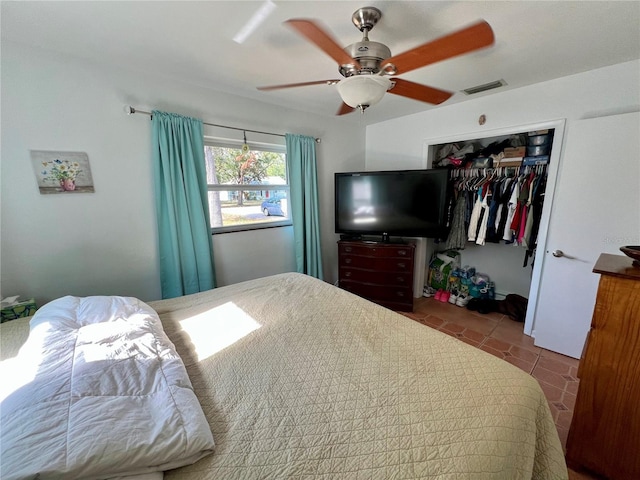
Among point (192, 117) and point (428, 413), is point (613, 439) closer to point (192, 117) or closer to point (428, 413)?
point (428, 413)

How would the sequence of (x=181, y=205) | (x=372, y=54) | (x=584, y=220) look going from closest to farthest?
(x=372, y=54)
(x=584, y=220)
(x=181, y=205)

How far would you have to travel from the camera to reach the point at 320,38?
103 cm

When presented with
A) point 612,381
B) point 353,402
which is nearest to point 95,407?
point 353,402

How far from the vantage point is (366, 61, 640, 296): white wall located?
1816 millimetres

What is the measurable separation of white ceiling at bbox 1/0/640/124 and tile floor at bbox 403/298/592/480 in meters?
2.24

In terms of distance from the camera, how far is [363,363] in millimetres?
1111

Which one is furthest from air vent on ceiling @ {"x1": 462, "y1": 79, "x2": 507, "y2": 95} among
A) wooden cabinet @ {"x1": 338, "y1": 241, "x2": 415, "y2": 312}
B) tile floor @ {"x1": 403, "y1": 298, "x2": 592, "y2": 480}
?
tile floor @ {"x1": 403, "y1": 298, "x2": 592, "y2": 480}

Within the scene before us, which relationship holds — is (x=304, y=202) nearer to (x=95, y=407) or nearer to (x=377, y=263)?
(x=377, y=263)

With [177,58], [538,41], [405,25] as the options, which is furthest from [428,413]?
[177,58]

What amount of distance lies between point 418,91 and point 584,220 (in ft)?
5.53

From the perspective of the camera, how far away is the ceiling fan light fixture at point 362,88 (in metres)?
1.18

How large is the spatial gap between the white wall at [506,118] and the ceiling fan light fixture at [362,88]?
1.77 m

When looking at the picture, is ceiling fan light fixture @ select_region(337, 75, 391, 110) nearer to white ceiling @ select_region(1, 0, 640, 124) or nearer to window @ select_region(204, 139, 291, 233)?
white ceiling @ select_region(1, 0, 640, 124)

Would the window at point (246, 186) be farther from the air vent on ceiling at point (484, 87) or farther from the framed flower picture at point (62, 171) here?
the air vent on ceiling at point (484, 87)
